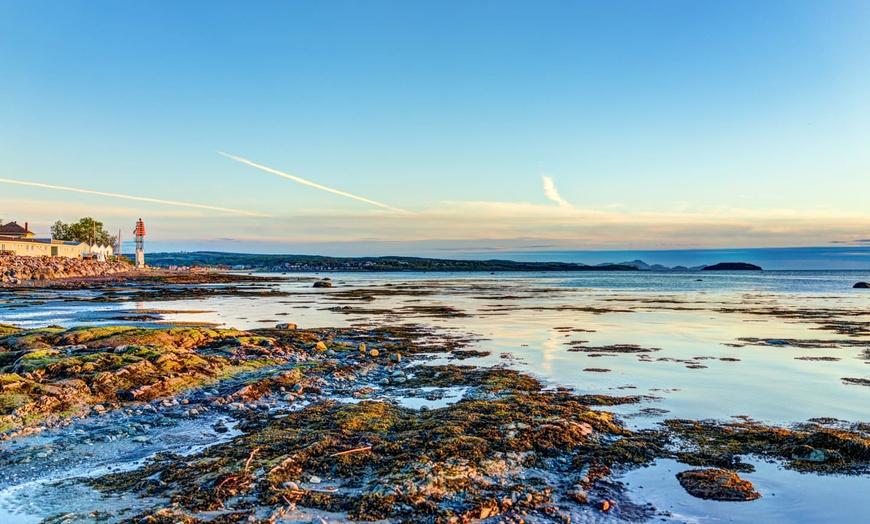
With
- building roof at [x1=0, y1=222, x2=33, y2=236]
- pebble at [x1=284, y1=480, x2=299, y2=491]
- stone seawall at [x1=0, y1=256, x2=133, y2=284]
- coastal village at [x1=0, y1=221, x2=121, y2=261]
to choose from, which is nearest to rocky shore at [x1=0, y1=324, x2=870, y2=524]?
pebble at [x1=284, y1=480, x2=299, y2=491]

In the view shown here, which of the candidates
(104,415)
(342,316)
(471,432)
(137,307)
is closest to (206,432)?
(104,415)

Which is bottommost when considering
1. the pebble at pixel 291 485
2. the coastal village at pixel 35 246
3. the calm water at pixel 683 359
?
the calm water at pixel 683 359

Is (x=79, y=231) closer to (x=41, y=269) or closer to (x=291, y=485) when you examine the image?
(x=41, y=269)

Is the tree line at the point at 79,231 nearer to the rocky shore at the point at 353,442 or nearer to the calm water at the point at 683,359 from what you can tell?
the calm water at the point at 683,359

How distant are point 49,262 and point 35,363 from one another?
7478 centimetres

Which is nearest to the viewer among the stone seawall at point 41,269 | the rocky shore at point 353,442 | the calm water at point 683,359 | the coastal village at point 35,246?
the rocky shore at point 353,442

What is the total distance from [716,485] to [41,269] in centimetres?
7384

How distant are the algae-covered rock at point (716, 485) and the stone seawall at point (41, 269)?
206ft

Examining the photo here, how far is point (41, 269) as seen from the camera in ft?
203

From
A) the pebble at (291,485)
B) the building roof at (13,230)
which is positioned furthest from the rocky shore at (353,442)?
the building roof at (13,230)

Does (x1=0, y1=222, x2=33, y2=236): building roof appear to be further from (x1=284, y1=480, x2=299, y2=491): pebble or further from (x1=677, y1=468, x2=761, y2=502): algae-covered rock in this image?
(x1=677, y1=468, x2=761, y2=502): algae-covered rock

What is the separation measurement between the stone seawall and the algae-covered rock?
206ft

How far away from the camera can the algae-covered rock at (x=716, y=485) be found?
20.2ft

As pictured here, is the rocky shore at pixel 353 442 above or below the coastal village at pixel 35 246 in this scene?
below
